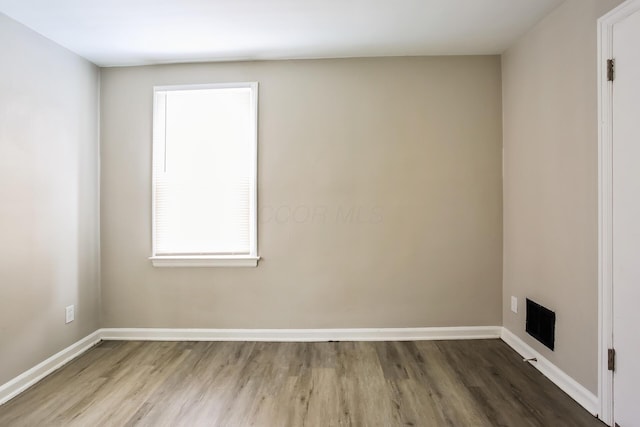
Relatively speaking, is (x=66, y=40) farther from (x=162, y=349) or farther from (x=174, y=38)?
(x=162, y=349)

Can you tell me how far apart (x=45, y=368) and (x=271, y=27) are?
3.07 metres

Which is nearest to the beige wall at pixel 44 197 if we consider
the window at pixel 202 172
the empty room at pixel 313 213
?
the empty room at pixel 313 213

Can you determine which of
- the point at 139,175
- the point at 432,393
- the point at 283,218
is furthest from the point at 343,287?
the point at 139,175

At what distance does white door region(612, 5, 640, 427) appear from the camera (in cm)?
164

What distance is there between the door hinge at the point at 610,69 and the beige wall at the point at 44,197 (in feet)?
12.3

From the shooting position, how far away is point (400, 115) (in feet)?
9.52

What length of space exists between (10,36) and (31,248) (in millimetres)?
1479

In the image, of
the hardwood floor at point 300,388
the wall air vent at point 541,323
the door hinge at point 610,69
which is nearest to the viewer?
the door hinge at point 610,69

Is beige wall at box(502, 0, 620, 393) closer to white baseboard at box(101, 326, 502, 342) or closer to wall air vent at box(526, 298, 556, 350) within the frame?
wall air vent at box(526, 298, 556, 350)

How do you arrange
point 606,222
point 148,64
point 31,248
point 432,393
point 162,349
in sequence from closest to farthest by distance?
point 606,222 → point 432,393 → point 31,248 → point 162,349 → point 148,64

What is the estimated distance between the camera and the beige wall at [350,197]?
2.89m

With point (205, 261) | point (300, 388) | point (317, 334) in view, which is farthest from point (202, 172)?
point (300, 388)

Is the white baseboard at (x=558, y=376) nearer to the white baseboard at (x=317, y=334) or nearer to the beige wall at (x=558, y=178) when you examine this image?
the beige wall at (x=558, y=178)

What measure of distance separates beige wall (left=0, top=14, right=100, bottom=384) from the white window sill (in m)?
0.63
